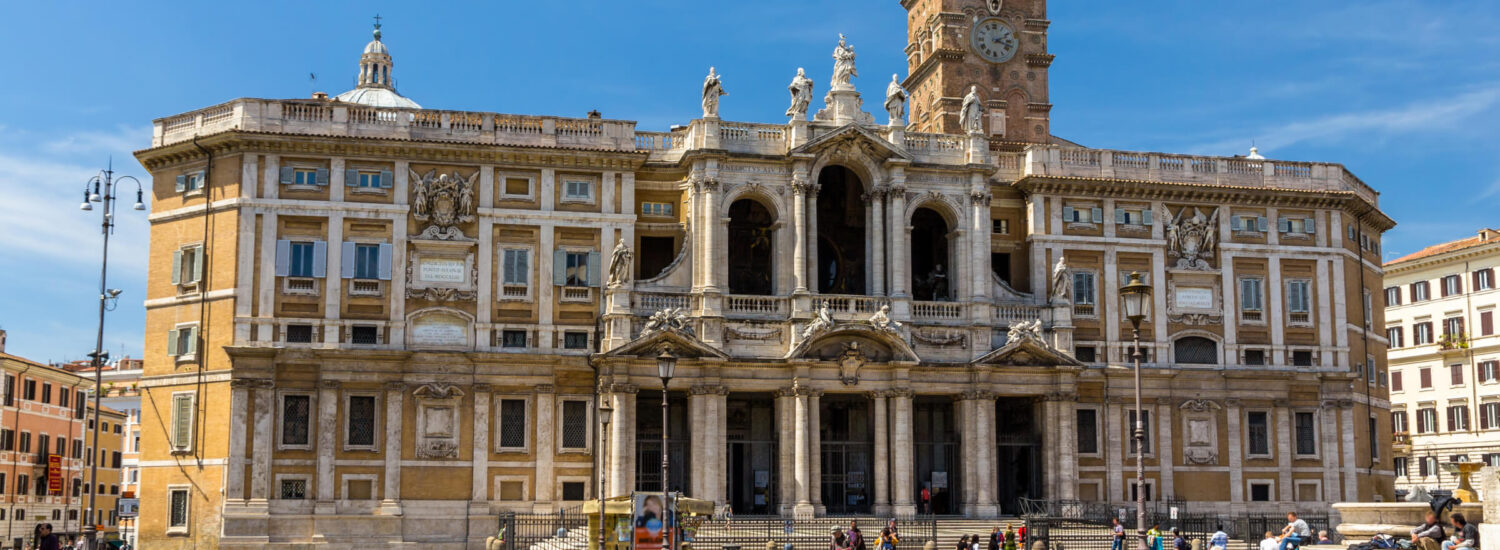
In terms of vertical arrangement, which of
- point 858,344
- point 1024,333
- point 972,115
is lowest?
point 858,344

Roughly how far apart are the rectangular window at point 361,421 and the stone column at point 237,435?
3269 millimetres

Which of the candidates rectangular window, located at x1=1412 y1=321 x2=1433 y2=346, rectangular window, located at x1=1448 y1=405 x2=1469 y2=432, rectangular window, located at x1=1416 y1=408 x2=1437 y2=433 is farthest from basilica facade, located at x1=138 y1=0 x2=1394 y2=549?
rectangular window, located at x1=1412 y1=321 x2=1433 y2=346

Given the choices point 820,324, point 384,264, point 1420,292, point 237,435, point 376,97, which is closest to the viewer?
point 237,435

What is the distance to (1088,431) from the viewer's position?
58.7 meters

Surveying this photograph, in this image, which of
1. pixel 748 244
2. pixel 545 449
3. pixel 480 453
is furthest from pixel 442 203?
pixel 748 244

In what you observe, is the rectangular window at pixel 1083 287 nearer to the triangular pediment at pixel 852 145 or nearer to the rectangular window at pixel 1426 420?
the triangular pediment at pixel 852 145

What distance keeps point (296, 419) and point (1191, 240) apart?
109 ft

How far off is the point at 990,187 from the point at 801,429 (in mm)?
12278

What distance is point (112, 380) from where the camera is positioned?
3952 inches

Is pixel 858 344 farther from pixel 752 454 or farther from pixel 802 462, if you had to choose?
pixel 752 454

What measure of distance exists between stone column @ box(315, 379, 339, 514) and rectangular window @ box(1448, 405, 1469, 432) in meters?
54.5

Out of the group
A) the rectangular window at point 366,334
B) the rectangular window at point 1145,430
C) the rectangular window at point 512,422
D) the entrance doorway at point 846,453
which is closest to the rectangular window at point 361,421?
the rectangular window at point 366,334

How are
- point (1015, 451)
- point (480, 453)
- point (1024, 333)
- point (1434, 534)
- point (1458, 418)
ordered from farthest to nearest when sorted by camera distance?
point (1458, 418) < point (1015, 451) < point (1024, 333) < point (480, 453) < point (1434, 534)

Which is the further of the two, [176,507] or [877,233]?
[877,233]
